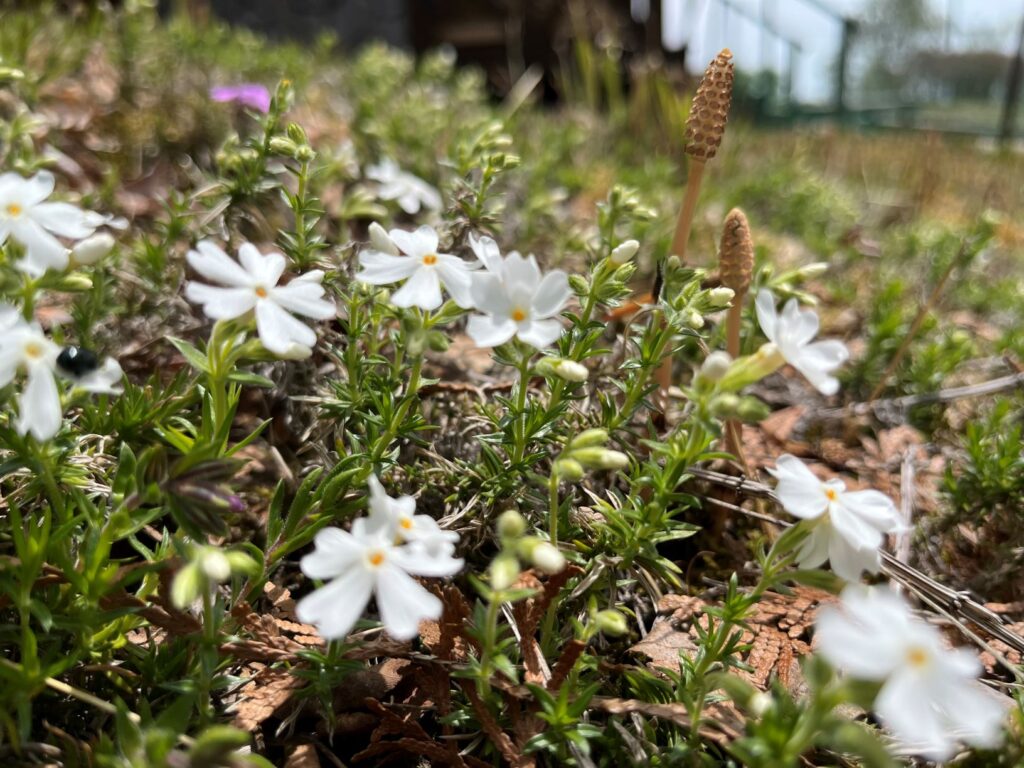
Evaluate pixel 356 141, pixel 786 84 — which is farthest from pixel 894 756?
pixel 786 84

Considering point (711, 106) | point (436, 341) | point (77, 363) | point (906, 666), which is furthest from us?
point (711, 106)

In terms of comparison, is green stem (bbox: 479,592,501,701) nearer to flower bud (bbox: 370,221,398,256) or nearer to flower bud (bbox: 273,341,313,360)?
flower bud (bbox: 273,341,313,360)

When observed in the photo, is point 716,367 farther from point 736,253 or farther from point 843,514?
point 736,253

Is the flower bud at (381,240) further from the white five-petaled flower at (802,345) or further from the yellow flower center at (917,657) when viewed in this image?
the yellow flower center at (917,657)

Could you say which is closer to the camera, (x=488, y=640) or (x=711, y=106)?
(x=488, y=640)

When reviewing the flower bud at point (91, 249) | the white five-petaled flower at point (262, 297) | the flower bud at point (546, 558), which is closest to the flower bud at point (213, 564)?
the white five-petaled flower at point (262, 297)

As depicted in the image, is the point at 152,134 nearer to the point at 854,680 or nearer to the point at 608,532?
the point at 608,532

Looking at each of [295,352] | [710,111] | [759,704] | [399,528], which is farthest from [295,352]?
[710,111]
